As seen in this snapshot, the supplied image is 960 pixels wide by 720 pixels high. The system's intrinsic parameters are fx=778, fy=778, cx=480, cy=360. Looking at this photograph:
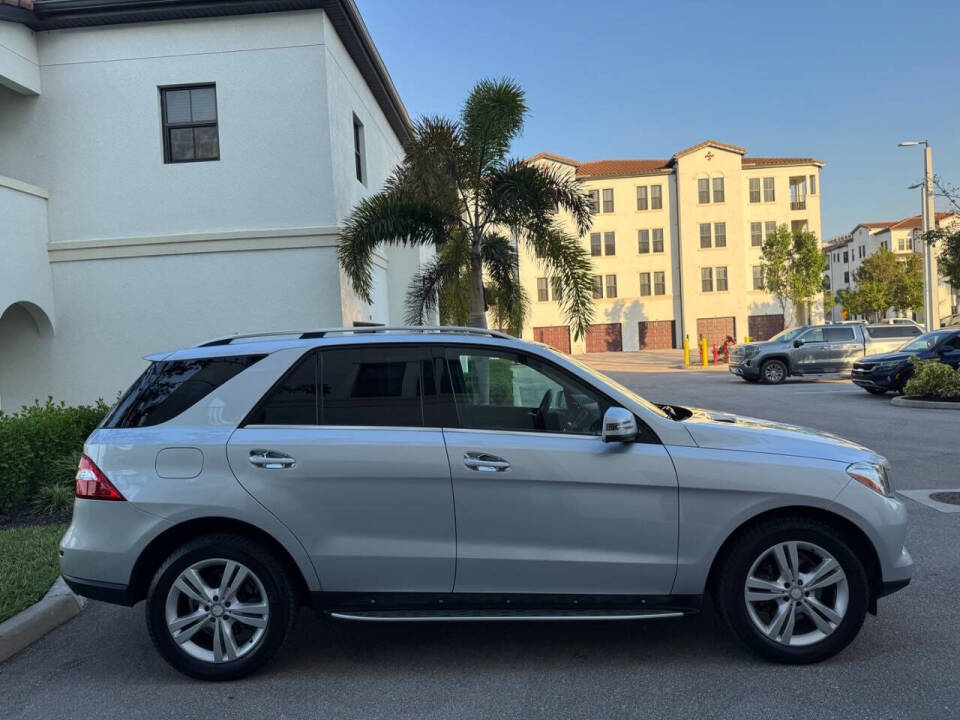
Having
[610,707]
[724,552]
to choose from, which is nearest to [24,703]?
[610,707]

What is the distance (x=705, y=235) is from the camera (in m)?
53.9

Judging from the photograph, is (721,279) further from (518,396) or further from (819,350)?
(518,396)

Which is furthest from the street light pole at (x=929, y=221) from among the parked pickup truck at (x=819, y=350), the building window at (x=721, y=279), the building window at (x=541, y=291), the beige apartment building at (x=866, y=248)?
the beige apartment building at (x=866, y=248)

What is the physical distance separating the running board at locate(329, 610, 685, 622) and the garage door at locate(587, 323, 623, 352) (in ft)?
173

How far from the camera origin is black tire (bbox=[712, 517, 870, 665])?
3.86m

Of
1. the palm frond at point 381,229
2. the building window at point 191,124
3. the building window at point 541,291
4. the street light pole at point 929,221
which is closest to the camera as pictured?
the palm frond at point 381,229

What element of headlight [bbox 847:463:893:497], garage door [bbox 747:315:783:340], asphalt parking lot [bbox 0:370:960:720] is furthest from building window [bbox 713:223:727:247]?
headlight [bbox 847:463:893:497]

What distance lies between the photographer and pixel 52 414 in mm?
8594

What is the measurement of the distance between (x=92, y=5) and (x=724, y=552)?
1285cm

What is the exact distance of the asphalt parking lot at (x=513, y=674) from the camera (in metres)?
3.56

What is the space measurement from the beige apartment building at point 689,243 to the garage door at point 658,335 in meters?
0.07

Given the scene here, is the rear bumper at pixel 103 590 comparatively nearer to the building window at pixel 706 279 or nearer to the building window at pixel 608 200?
the building window at pixel 608 200

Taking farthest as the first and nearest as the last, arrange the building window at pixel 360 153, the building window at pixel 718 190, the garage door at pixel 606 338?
the garage door at pixel 606 338 < the building window at pixel 718 190 < the building window at pixel 360 153

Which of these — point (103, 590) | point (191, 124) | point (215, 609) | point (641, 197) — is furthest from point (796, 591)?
point (641, 197)
